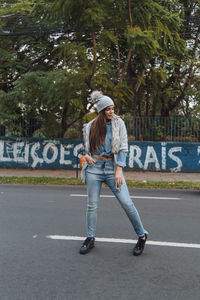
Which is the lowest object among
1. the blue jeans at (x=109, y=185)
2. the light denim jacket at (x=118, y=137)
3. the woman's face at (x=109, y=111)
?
the blue jeans at (x=109, y=185)

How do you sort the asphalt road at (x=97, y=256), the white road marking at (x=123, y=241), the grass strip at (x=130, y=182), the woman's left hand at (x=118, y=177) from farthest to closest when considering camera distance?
the grass strip at (x=130, y=182), the white road marking at (x=123, y=241), the woman's left hand at (x=118, y=177), the asphalt road at (x=97, y=256)

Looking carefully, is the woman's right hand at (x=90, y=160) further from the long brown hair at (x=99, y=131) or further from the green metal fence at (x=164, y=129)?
the green metal fence at (x=164, y=129)

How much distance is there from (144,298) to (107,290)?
0.33m

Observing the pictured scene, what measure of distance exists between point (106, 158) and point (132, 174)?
27.1 ft

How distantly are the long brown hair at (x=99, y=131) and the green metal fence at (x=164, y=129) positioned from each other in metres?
8.91

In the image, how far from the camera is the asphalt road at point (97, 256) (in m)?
2.76

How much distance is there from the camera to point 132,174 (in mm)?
11719

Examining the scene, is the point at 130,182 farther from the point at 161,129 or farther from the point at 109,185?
the point at 109,185

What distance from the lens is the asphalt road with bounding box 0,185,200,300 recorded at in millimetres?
2762

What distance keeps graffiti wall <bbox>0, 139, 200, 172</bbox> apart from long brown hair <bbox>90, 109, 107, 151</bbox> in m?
8.19

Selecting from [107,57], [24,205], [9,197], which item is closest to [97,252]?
[24,205]

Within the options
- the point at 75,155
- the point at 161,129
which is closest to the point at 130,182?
the point at 161,129

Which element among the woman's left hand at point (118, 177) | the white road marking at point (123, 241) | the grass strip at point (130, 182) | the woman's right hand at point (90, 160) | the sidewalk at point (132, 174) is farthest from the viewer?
the sidewalk at point (132, 174)

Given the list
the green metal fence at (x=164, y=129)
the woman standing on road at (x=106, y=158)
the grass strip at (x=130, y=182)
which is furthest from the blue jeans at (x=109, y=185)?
the green metal fence at (x=164, y=129)
